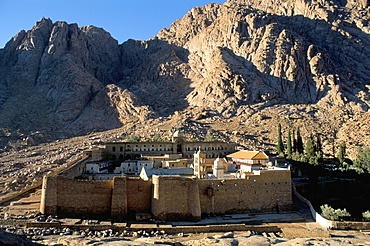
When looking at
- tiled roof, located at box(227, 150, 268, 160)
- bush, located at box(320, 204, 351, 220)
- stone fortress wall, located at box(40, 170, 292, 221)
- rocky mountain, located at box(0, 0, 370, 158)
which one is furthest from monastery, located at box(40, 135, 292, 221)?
rocky mountain, located at box(0, 0, 370, 158)

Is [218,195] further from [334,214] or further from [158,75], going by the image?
[158,75]

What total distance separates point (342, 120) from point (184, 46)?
56.6 m

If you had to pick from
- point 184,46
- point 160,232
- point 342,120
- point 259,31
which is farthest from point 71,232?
point 184,46

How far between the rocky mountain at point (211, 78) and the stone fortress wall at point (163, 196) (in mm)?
33437

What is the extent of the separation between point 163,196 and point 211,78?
66108 mm

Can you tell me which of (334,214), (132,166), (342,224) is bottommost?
(342,224)

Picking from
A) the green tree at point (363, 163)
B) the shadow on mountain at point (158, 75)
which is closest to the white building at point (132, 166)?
the green tree at point (363, 163)

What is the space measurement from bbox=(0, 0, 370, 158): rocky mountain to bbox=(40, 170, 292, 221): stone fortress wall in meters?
33.4

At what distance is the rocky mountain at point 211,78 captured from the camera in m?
74.0

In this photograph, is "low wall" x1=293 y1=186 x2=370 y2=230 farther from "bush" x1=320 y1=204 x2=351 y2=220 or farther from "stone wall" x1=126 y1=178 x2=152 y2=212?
"stone wall" x1=126 y1=178 x2=152 y2=212

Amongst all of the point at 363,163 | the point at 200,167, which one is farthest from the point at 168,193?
the point at 363,163

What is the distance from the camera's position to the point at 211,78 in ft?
290

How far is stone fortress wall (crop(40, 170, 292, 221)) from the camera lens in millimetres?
24062

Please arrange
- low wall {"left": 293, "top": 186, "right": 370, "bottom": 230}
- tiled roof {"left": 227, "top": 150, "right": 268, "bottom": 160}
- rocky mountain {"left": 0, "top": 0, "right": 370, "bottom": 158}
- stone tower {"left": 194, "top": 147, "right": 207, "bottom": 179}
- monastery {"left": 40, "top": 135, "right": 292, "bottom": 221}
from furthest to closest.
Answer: rocky mountain {"left": 0, "top": 0, "right": 370, "bottom": 158} → tiled roof {"left": 227, "top": 150, "right": 268, "bottom": 160} → stone tower {"left": 194, "top": 147, "right": 207, "bottom": 179} → low wall {"left": 293, "top": 186, "right": 370, "bottom": 230} → monastery {"left": 40, "top": 135, "right": 292, "bottom": 221}
